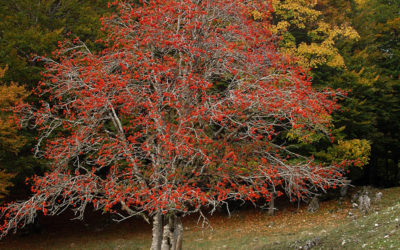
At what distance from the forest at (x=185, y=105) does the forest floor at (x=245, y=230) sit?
1.05 meters

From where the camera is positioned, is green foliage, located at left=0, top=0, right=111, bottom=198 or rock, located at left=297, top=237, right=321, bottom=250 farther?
green foliage, located at left=0, top=0, right=111, bottom=198

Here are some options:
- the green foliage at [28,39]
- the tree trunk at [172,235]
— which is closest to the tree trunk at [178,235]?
the tree trunk at [172,235]

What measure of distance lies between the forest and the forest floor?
41.4 inches

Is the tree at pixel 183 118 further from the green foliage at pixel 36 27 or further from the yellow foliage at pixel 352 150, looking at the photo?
the yellow foliage at pixel 352 150

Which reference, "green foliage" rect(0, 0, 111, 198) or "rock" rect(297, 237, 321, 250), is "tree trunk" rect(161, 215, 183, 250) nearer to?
"rock" rect(297, 237, 321, 250)

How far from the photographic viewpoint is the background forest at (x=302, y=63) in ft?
62.6

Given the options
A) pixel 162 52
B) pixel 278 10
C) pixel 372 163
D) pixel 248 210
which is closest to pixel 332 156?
pixel 248 210

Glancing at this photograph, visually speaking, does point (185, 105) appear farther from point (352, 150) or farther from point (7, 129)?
point (352, 150)

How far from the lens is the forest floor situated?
1517 centimetres

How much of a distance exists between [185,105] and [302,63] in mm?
13540

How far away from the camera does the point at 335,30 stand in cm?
2392

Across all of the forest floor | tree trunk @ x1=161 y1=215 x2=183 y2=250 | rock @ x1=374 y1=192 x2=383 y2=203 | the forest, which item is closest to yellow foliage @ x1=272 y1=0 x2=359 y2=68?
the forest

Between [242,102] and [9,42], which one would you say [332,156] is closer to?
[242,102]

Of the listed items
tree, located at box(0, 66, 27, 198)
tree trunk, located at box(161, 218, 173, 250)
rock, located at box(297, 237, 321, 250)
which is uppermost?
tree, located at box(0, 66, 27, 198)
